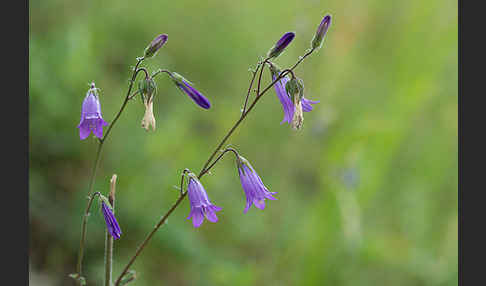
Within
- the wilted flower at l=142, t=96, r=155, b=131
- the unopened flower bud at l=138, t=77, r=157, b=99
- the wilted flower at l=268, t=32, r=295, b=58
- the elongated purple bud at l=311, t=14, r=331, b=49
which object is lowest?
the wilted flower at l=142, t=96, r=155, b=131

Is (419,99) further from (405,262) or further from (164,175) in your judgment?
(164,175)

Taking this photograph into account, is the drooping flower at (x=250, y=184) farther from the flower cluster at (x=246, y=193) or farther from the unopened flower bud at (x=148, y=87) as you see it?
the unopened flower bud at (x=148, y=87)

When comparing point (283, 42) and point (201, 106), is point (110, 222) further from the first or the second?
point (283, 42)

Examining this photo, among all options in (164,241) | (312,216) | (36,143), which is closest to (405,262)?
(312,216)

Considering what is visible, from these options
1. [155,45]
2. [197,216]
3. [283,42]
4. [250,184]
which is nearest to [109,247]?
[197,216]

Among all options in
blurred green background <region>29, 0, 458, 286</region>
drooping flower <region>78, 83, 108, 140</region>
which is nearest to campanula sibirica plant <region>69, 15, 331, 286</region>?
drooping flower <region>78, 83, 108, 140</region>

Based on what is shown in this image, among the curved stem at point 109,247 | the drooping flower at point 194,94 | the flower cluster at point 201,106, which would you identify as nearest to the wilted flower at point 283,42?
the flower cluster at point 201,106

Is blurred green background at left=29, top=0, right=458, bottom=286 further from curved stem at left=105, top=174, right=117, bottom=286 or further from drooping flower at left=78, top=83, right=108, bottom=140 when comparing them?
drooping flower at left=78, top=83, right=108, bottom=140

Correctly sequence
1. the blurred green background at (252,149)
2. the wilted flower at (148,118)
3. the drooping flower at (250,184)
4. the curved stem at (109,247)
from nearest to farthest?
the wilted flower at (148,118) → the curved stem at (109,247) → the drooping flower at (250,184) → the blurred green background at (252,149)
